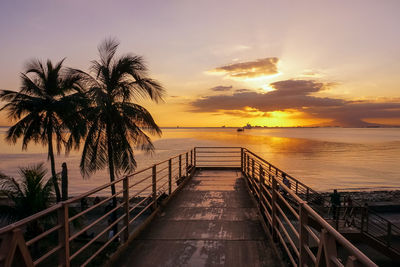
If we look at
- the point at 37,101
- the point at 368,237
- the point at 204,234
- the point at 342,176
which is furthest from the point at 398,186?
the point at 37,101

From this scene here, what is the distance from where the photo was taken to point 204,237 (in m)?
5.16

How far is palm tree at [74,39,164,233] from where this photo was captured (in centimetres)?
1156

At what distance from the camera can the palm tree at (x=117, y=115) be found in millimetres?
11562

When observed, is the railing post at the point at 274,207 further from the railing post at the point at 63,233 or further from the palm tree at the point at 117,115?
the palm tree at the point at 117,115

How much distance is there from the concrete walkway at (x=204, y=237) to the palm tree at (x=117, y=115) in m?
4.66

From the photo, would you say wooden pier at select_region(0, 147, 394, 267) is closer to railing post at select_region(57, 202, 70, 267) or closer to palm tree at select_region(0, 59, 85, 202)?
railing post at select_region(57, 202, 70, 267)

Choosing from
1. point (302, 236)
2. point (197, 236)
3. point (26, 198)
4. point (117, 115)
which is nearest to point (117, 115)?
point (117, 115)

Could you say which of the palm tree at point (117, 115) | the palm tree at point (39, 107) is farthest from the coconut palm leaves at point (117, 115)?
the palm tree at point (39, 107)

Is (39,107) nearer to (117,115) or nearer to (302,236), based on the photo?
(117,115)

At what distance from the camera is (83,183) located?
33500 mm

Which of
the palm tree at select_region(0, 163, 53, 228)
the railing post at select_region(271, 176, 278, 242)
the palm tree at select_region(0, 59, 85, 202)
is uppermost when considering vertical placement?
the palm tree at select_region(0, 59, 85, 202)

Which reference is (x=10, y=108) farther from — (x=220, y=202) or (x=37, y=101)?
(x=220, y=202)

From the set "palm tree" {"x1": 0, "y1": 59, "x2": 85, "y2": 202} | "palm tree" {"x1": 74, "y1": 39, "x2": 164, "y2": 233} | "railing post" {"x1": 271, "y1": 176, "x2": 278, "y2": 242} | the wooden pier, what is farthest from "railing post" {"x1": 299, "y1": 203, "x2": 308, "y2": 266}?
"palm tree" {"x1": 0, "y1": 59, "x2": 85, "y2": 202}

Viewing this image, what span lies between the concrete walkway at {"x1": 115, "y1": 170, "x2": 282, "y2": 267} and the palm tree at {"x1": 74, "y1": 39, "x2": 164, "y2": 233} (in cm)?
466
